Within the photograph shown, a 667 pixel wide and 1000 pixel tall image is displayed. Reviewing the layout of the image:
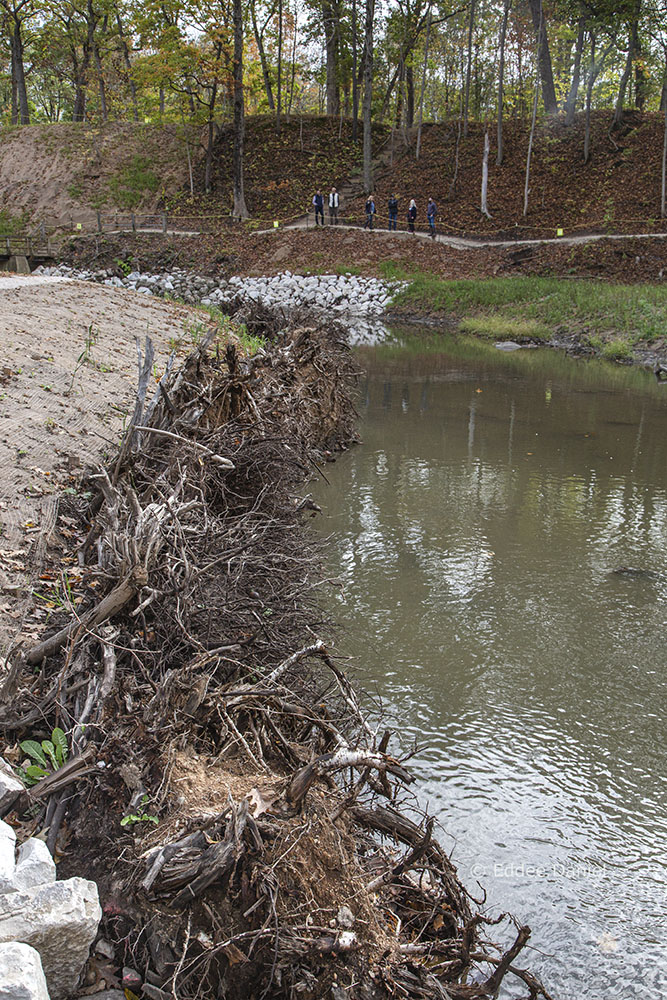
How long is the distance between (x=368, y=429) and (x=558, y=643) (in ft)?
24.3

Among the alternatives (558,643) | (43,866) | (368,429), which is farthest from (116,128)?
(43,866)

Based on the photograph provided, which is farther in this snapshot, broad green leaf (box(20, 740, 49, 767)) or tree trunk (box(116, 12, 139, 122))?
tree trunk (box(116, 12, 139, 122))

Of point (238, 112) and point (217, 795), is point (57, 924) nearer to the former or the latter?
point (217, 795)

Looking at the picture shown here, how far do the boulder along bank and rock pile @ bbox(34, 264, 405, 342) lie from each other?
22.2m

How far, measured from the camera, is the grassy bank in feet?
69.9

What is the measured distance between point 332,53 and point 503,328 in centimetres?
2661

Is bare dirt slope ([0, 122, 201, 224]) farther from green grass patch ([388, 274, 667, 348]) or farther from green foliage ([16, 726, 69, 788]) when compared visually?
green foliage ([16, 726, 69, 788])

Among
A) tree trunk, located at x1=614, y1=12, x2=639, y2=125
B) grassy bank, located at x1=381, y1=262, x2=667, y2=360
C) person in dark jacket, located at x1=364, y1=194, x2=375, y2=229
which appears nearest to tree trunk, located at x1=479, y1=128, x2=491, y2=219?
person in dark jacket, located at x1=364, y1=194, x2=375, y2=229

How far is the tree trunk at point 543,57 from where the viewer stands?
117 feet

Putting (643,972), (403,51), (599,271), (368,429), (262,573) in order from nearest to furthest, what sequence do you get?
(643,972) → (262,573) → (368,429) → (599,271) → (403,51)

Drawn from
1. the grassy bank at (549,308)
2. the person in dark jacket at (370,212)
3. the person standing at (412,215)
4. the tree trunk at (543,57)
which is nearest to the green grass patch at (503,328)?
the grassy bank at (549,308)

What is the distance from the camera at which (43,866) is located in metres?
2.78

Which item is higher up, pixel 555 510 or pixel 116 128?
pixel 116 128

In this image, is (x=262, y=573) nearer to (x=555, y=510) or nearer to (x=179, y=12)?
(x=555, y=510)
